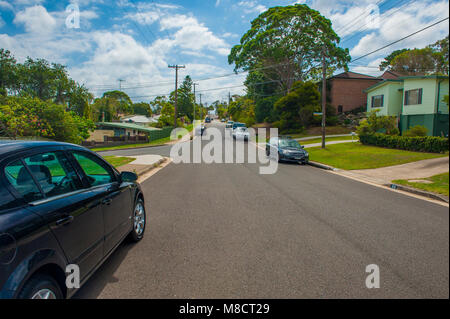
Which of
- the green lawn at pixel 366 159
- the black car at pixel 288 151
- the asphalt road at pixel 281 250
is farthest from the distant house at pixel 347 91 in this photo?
the asphalt road at pixel 281 250

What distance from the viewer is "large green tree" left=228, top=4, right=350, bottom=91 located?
131 ft

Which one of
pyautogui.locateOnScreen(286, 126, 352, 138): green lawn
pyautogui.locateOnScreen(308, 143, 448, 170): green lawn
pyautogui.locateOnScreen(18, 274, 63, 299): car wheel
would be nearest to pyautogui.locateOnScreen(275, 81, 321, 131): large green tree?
pyautogui.locateOnScreen(286, 126, 352, 138): green lawn

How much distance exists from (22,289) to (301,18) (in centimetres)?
4379

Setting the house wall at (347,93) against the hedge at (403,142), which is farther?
the house wall at (347,93)

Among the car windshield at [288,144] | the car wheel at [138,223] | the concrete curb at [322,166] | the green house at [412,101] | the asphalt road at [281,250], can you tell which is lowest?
the concrete curb at [322,166]

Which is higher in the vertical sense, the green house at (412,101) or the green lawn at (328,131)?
the green house at (412,101)

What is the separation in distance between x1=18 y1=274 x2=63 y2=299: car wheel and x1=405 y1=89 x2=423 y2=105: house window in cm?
2863

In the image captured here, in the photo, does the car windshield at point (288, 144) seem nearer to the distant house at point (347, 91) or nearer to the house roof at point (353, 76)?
the distant house at point (347, 91)

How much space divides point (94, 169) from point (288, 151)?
44.9ft

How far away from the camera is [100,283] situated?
3.40 meters

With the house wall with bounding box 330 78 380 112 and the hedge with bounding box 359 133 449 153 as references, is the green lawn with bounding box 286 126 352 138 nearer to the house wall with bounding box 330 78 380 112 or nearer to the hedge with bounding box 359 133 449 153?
the house wall with bounding box 330 78 380 112

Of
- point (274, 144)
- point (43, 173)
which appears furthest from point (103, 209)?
point (274, 144)

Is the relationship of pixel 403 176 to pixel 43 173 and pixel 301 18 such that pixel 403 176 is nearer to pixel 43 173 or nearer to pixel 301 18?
pixel 43 173

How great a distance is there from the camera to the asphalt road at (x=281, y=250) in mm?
Result: 3102
